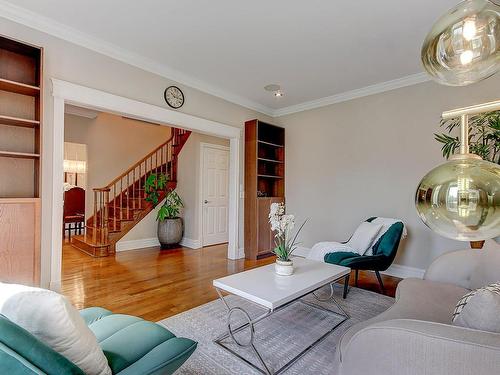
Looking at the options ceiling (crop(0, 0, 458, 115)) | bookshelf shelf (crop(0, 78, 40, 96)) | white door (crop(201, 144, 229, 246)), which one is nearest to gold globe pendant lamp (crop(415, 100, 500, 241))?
ceiling (crop(0, 0, 458, 115))

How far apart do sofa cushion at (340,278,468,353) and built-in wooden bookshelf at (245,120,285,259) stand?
8.93ft

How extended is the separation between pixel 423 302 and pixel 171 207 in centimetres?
453

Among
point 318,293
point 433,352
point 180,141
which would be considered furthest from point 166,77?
point 433,352

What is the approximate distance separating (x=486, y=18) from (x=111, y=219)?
18.5 feet

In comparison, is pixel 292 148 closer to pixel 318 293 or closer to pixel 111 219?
pixel 318 293

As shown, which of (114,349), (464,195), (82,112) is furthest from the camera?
(82,112)

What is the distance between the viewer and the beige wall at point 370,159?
351cm

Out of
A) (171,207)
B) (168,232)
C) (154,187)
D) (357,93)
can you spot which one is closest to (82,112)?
(154,187)

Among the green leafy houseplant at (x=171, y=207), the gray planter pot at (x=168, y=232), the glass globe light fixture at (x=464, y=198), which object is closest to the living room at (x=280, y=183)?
the glass globe light fixture at (x=464, y=198)

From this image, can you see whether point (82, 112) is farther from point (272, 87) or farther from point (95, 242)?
point (272, 87)

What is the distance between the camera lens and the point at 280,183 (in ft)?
16.8

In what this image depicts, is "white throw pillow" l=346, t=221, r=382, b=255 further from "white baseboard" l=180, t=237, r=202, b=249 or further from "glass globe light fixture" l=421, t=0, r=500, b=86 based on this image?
"white baseboard" l=180, t=237, r=202, b=249

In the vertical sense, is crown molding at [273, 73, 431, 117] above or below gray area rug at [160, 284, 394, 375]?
above

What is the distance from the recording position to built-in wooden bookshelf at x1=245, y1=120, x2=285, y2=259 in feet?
14.9
